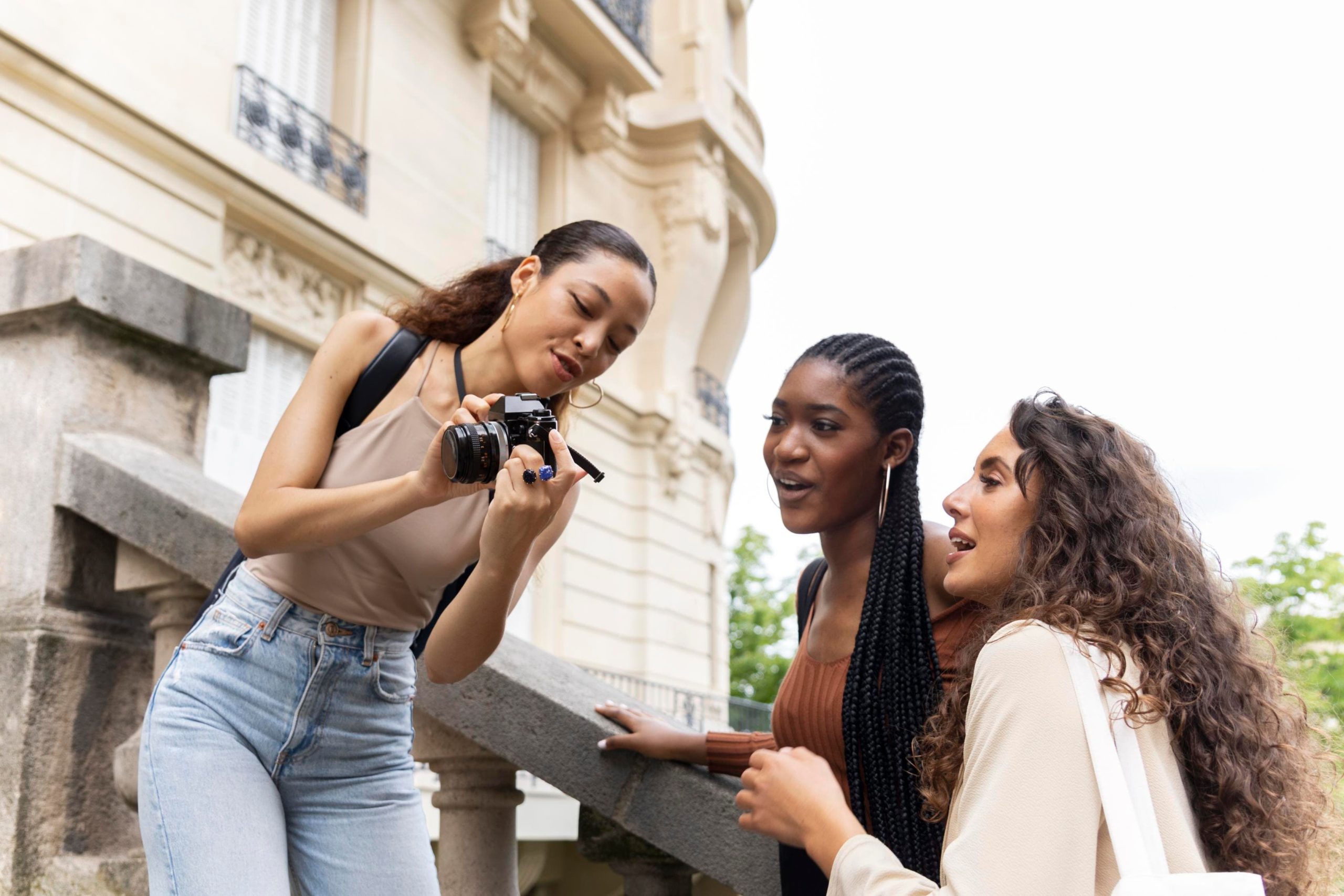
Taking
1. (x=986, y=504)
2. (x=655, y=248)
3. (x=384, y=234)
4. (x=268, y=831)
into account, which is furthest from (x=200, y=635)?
(x=655, y=248)

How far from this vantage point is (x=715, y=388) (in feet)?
55.6

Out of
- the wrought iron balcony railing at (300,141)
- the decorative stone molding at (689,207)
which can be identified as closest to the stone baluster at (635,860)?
the wrought iron balcony railing at (300,141)

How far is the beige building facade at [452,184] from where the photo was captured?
858 centimetres

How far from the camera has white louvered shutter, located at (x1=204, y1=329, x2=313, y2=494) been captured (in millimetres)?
9430

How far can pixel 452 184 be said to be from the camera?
12.2m

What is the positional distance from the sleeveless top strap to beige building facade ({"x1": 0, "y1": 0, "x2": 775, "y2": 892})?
103cm

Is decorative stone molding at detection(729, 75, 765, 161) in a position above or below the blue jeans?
above

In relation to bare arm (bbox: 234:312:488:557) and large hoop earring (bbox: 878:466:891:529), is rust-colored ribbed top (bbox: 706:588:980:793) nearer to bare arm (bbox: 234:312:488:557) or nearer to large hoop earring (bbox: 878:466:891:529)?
large hoop earring (bbox: 878:466:891:529)

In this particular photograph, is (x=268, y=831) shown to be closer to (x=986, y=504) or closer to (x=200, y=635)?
(x=200, y=635)

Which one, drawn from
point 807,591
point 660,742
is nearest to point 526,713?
point 660,742

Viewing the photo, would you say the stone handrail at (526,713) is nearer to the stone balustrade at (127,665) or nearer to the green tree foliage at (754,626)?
the stone balustrade at (127,665)

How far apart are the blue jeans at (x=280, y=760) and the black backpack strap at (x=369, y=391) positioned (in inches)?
2.2

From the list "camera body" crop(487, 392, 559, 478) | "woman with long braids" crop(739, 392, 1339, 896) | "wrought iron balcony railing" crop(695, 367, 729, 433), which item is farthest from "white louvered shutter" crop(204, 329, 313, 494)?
"woman with long braids" crop(739, 392, 1339, 896)

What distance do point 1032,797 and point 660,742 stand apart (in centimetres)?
101
